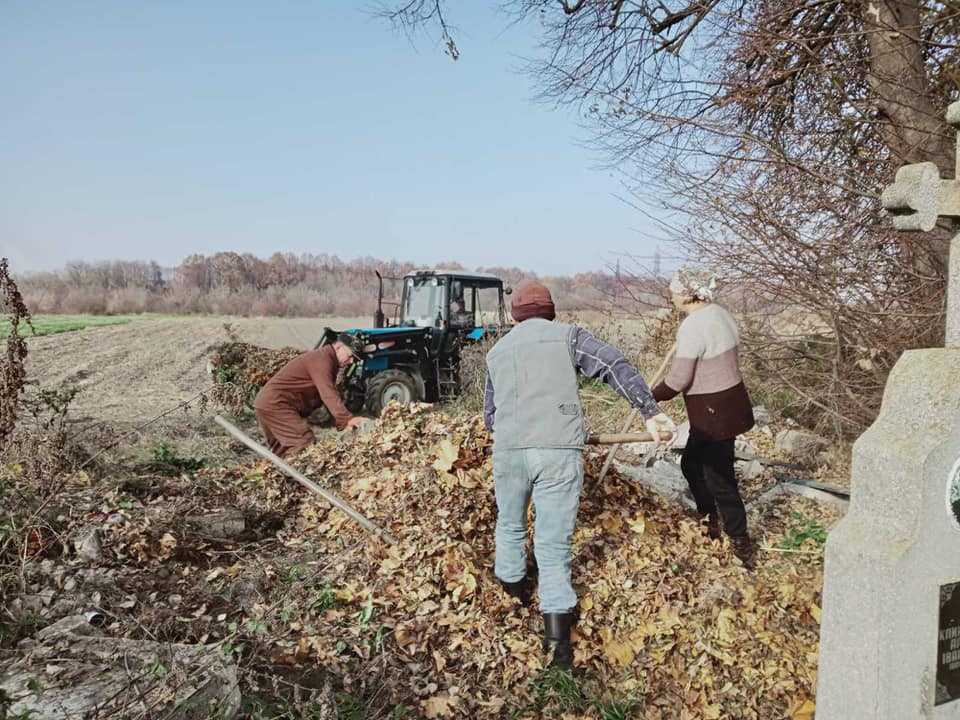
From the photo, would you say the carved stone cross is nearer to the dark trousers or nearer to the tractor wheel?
the dark trousers

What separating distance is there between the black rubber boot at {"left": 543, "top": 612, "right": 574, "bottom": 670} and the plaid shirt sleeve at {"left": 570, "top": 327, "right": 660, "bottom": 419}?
117cm

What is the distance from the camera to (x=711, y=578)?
4.84 meters

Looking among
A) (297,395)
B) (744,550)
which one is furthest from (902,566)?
(297,395)

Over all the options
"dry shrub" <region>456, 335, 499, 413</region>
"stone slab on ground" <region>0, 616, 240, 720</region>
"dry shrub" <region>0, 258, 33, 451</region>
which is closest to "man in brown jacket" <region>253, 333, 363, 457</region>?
"dry shrub" <region>0, 258, 33, 451</region>

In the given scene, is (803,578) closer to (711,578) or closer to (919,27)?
(711,578)

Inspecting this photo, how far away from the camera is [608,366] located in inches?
165

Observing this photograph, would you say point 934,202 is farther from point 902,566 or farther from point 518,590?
point 518,590

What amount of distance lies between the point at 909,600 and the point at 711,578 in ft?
6.73

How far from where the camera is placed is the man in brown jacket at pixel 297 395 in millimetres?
7324

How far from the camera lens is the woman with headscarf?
5074mm

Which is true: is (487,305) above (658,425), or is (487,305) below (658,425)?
above

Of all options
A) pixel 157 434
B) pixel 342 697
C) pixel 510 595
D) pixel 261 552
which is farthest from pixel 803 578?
pixel 157 434

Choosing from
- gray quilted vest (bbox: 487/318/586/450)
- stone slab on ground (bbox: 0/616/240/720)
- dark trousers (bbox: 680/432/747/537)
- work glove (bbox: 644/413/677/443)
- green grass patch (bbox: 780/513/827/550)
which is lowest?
green grass patch (bbox: 780/513/827/550)

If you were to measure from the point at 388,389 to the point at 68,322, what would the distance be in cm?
2730
